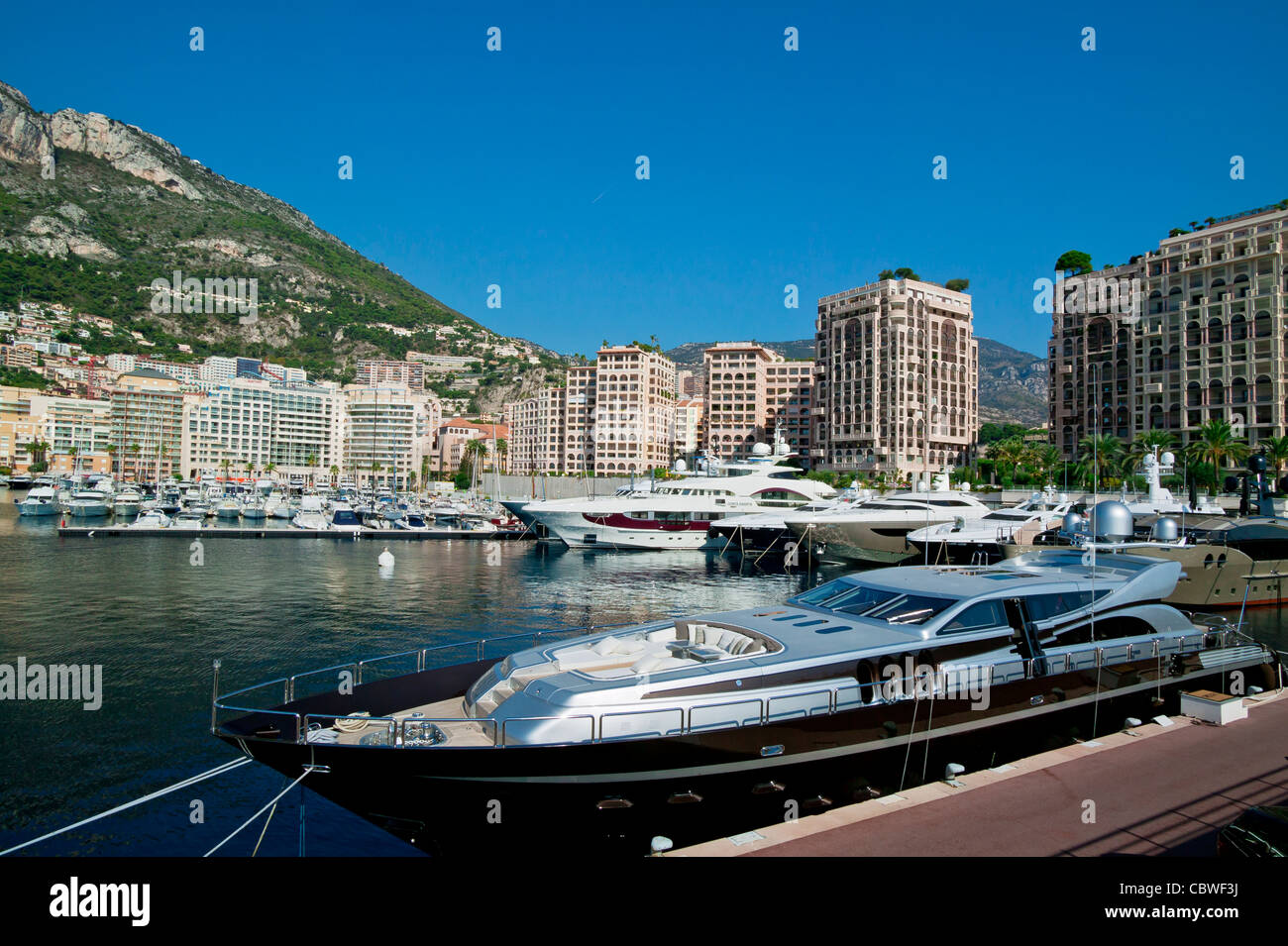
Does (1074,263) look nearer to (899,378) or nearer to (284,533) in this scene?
(899,378)

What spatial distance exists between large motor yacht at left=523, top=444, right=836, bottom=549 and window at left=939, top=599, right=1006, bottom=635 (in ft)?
164

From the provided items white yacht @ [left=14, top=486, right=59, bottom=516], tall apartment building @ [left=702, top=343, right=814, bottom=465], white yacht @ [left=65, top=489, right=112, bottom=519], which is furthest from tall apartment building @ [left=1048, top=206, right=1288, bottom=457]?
white yacht @ [left=14, top=486, right=59, bottom=516]

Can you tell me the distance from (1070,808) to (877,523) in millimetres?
41820

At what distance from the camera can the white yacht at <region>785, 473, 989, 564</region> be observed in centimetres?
4928

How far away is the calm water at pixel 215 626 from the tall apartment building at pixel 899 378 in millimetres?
61049

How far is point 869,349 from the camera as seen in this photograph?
11244 centimetres

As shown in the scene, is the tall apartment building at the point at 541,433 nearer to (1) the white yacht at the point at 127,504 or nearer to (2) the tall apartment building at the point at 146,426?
(2) the tall apartment building at the point at 146,426

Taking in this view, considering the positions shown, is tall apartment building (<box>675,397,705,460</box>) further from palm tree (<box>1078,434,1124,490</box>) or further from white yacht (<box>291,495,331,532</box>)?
white yacht (<box>291,495,331,532</box>)

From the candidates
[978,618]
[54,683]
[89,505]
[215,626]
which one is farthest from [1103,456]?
[89,505]

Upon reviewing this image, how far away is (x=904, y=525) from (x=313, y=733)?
146 feet

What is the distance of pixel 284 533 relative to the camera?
234 feet

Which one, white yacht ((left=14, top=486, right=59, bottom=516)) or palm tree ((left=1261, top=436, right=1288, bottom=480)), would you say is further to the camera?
white yacht ((left=14, top=486, right=59, bottom=516))
